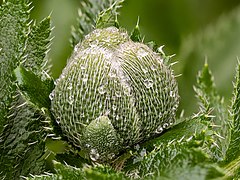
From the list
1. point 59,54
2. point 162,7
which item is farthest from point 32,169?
point 162,7

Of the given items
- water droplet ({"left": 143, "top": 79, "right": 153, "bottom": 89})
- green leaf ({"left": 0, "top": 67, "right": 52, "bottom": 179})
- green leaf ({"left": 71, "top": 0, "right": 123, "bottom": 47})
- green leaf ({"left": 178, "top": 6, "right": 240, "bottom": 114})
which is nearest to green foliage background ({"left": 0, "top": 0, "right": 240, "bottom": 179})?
green leaf ({"left": 0, "top": 67, "right": 52, "bottom": 179})

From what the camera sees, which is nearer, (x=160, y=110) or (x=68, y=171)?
(x=68, y=171)

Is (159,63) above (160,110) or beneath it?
above

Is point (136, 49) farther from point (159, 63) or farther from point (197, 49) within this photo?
point (197, 49)

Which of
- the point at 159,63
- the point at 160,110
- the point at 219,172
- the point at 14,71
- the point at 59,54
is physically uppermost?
the point at 59,54

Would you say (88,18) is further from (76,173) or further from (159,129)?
(76,173)

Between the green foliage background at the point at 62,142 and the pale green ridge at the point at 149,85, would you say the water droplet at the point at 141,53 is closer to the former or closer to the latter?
the pale green ridge at the point at 149,85

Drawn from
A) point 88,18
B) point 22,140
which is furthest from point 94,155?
point 88,18
